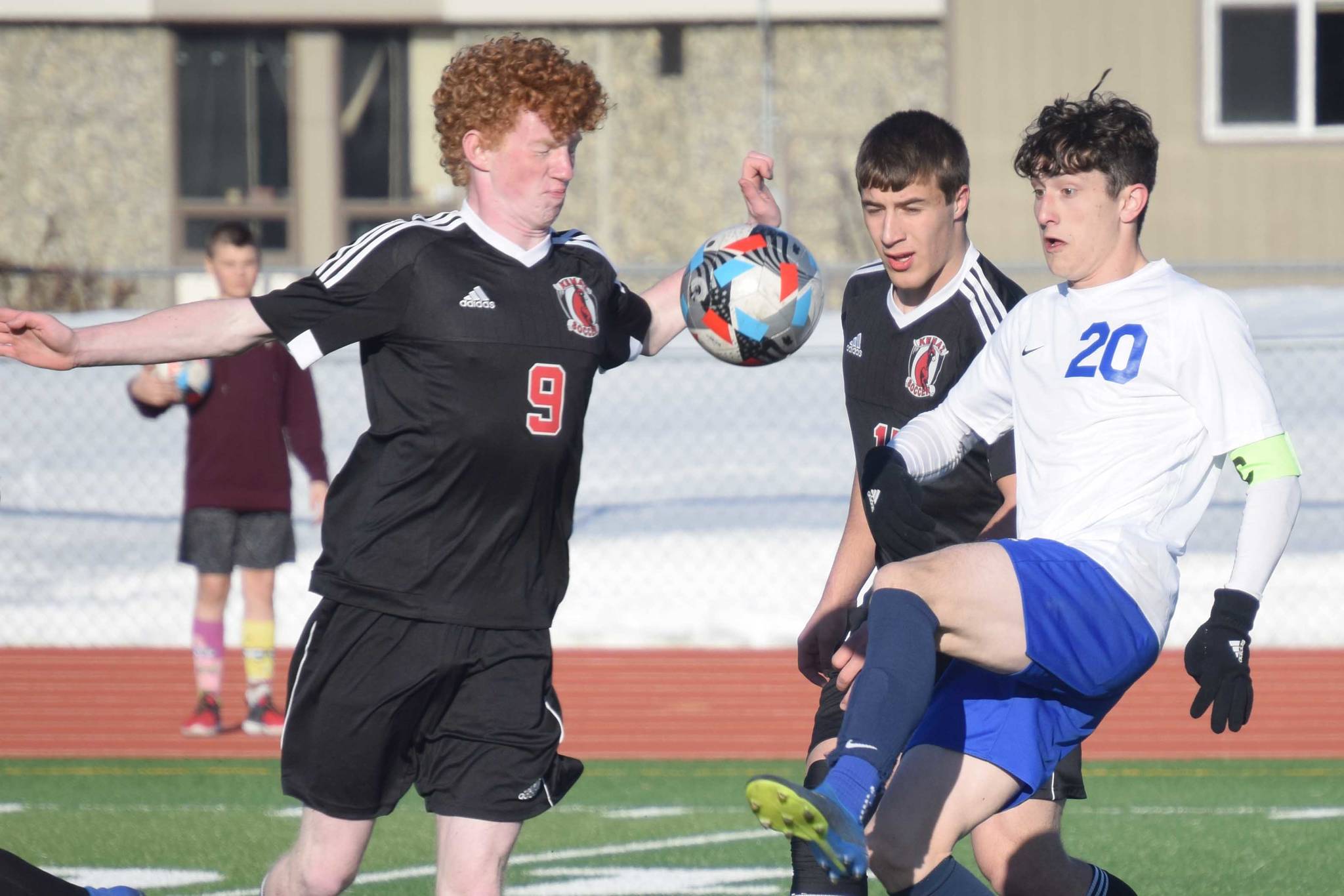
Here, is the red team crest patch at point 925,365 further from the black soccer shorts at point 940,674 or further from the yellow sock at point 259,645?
the yellow sock at point 259,645

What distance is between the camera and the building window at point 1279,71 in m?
18.0

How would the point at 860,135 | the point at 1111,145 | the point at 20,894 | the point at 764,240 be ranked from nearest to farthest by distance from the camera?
the point at 20,894 < the point at 1111,145 < the point at 764,240 < the point at 860,135

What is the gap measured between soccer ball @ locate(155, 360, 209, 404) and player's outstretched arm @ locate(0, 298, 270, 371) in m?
3.86

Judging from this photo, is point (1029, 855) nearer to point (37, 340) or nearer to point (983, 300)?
point (983, 300)

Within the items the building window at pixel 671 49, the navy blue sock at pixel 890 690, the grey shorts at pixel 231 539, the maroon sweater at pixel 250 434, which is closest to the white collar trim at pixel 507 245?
the navy blue sock at pixel 890 690

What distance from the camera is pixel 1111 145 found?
3.91 meters

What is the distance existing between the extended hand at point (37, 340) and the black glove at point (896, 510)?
1754 millimetres

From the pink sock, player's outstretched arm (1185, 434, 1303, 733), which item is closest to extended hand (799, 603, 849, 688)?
player's outstretched arm (1185, 434, 1303, 733)

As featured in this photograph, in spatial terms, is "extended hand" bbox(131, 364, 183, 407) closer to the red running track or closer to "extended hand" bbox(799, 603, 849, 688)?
the red running track

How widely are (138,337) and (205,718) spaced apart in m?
4.88

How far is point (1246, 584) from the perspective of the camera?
3.66 metres

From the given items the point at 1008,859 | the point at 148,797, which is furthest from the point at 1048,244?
the point at 148,797

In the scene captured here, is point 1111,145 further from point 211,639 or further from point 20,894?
point 211,639

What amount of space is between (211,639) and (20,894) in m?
4.86
